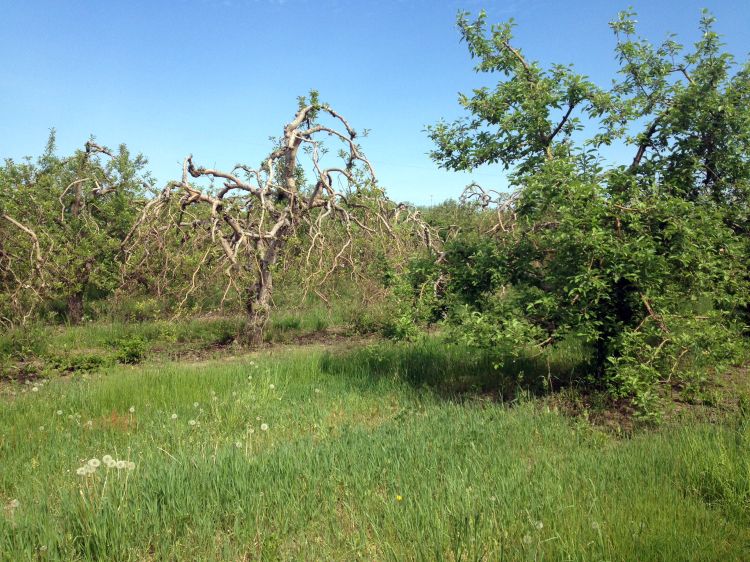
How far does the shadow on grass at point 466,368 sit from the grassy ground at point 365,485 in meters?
0.91

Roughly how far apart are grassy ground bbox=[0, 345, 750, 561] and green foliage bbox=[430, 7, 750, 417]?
95 cm

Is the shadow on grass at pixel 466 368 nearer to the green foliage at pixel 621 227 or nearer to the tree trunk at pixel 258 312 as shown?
the green foliage at pixel 621 227

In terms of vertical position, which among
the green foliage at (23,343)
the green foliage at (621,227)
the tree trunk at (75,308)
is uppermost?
the green foliage at (621,227)

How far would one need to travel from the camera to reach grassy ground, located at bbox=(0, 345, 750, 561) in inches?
119

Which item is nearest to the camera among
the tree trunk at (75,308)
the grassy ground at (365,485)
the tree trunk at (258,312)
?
the grassy ground at (365,485)

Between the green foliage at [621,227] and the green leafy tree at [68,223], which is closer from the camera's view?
the green foliage at [621,227]

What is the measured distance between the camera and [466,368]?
26.7 feet

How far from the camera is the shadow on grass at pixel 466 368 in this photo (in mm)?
7258

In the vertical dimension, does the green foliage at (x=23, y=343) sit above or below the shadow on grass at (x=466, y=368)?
below

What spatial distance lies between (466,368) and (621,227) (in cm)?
331

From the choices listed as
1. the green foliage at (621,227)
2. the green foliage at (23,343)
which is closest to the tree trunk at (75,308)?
the green foliage at (23,343)

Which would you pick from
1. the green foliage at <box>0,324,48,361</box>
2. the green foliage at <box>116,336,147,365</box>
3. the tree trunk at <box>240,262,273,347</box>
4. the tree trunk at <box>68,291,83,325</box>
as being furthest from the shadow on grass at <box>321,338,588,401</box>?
the tree trunk at <box>68,291,83,325</box>

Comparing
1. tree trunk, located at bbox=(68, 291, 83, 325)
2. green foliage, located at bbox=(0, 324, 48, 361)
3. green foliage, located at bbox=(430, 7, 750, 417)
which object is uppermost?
green foliage, located at bbox=(430, 7, 750, 417)

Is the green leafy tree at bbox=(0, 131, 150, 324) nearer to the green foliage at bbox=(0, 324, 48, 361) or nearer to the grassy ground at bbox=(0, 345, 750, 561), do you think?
the green foliage at bbox=(0, 324, 48, 361)
